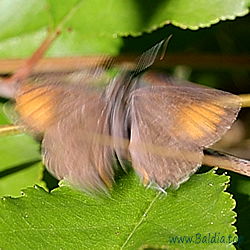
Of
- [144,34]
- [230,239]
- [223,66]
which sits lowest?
[230,239]

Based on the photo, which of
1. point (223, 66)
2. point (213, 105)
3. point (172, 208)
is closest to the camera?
point (213, 105)

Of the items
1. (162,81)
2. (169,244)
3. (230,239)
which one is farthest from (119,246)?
(162,81)

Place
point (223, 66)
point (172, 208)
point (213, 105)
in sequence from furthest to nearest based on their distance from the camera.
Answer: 1. point (223, 66)
2. point (172, 208)
3. point (213, 105)

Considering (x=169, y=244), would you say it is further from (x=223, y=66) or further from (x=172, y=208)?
(x=223, y=66)

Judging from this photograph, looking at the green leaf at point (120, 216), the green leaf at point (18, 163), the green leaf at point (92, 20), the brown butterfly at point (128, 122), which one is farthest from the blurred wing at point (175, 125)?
the green leaf at point (18, 163)

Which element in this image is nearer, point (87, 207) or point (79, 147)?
point (79, 147)

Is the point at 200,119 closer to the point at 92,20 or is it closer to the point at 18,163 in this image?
the point at 92,20

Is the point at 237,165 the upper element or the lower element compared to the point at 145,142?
lower
